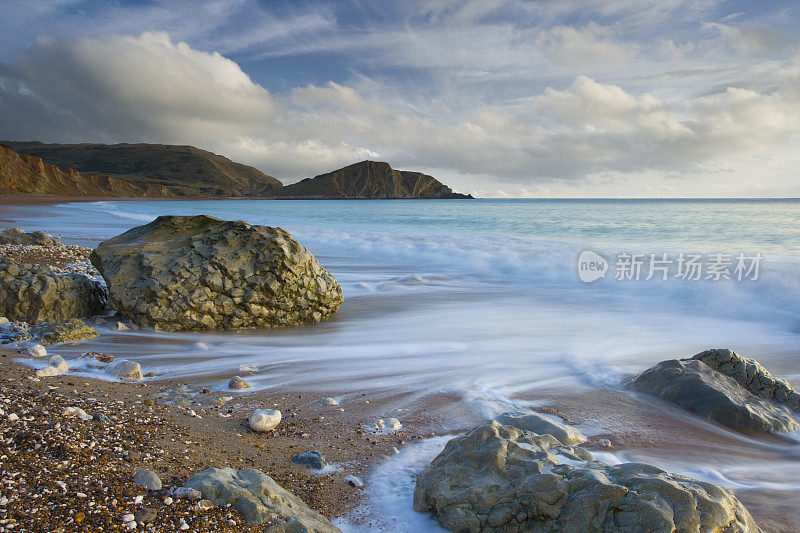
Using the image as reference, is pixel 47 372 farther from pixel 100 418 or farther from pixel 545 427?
pixel 545 427

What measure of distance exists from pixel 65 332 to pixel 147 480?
3405mm

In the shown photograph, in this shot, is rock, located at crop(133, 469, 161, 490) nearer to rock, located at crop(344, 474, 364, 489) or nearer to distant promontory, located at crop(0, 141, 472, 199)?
rock, located at crop(344, 474, 364, 489)

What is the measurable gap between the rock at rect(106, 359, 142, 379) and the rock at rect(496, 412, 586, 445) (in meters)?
2.95

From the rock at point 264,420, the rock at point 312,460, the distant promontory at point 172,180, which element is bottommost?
the rock at point 312,460

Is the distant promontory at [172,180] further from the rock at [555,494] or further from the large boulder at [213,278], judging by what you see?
the rock at [555,494]

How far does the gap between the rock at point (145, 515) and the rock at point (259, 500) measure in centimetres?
22

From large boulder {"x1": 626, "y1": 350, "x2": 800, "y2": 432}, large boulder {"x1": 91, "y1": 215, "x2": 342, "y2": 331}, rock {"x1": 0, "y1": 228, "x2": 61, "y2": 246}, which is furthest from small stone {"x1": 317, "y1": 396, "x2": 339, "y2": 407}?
rock {"x1": 0, "y1": 228, "x2": 61, "y2": 246}

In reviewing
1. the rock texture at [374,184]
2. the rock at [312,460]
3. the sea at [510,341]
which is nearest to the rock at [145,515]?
the sea at [510,341]

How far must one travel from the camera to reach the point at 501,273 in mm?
11680

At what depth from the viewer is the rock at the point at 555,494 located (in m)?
2.12

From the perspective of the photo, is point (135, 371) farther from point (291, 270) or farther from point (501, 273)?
point (501, 273)

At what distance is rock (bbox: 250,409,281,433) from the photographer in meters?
3.28

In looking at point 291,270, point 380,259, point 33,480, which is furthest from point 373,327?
point 380,259

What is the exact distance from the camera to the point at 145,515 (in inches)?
79.9
